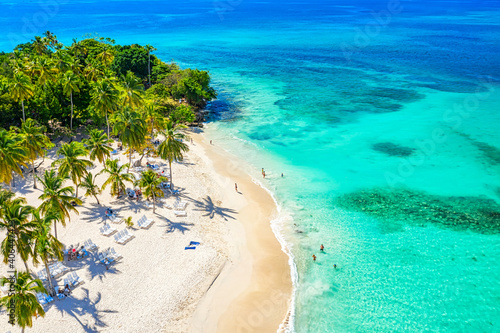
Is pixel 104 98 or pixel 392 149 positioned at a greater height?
pixel 104 98

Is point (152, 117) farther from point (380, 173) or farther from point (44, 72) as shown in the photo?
point (380, 173)

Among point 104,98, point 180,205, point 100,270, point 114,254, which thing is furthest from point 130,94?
point 100,270

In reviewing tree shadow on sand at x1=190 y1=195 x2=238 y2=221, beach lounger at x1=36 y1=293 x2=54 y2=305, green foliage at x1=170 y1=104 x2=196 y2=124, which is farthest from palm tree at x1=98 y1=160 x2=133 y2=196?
green foliage at x1=170 y1=104 x2=196 y2=124

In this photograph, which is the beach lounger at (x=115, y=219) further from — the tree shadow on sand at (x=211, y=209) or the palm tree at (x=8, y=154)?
the palm tree at (x=8, y=154)

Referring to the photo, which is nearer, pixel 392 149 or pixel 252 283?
pixel 252 283

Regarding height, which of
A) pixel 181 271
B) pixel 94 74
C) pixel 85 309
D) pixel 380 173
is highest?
pixel 94 74

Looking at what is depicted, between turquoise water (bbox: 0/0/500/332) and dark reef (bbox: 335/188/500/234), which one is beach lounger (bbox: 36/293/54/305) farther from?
dark reef (bbox: 335/188/500/234)

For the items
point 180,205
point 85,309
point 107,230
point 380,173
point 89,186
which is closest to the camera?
point 85,309

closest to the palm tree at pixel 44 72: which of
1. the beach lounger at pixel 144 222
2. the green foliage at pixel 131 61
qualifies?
the green foliage at pixel 131 61
